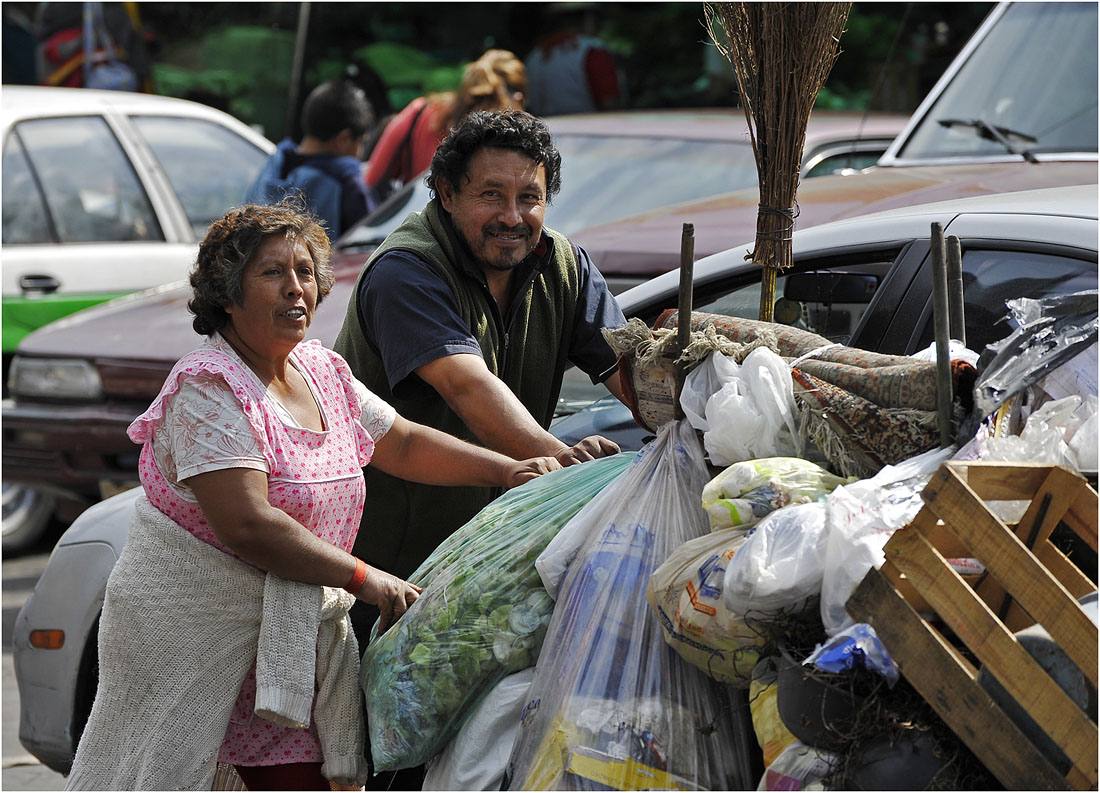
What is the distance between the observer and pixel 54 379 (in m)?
6.47

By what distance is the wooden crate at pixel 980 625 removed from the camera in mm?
1883

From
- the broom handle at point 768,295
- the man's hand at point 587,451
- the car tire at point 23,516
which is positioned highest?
the broom handle at point 768,295

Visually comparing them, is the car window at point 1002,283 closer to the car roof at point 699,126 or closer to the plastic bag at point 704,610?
the plastic bag at point 704,610

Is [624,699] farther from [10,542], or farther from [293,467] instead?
[10,542]

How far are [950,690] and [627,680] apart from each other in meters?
0.61

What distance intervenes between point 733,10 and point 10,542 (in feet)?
18.5

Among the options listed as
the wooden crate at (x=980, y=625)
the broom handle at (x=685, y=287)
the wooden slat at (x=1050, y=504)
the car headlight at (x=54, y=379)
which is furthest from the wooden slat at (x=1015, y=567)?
the car headlight at (x=54, y=379)

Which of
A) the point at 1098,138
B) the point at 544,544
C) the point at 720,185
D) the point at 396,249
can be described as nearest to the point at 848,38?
the point at 720,185

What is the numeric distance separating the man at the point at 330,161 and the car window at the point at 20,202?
1.15m

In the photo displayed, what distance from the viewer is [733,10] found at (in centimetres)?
284

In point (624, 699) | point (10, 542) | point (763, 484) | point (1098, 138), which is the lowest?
point (10, 542)

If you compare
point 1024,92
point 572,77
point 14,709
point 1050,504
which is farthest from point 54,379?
point 572,77

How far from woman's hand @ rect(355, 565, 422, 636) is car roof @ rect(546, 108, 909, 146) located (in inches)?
167

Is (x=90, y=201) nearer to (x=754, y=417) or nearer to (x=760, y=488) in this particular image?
(x=754, y=417)
